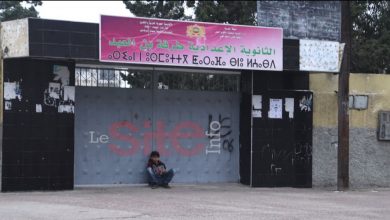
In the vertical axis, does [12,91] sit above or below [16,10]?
below

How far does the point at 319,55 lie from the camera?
50.9 ft

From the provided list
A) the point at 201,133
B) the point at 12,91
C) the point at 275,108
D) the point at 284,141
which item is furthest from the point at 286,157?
the point at 12,91

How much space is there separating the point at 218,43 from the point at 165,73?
1.94m

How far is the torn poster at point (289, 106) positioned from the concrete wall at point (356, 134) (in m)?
0.80

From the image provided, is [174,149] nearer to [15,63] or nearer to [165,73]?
[165,73]

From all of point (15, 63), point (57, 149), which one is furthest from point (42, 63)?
point (57, 149)

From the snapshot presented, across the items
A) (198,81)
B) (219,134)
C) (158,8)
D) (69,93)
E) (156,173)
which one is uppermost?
(158,8)

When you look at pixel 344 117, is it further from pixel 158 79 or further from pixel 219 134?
pixel 158 79

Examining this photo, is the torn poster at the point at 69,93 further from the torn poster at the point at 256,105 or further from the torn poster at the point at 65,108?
the torn poster at the point at 256,105

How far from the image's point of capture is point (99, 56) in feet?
43.5

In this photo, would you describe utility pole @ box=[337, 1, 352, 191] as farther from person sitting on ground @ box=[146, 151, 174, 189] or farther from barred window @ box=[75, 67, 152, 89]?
barred window @ box=[75, 67, 152, 89]

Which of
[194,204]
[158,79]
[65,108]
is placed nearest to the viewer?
[194,204]

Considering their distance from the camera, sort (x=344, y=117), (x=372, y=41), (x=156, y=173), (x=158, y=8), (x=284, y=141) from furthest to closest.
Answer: (x=158, y=8)
(x=372, y=41)
(x=284, y=141)
(x=344, y=117)
(x=156, y=173)

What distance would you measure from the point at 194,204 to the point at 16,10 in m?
29.1
